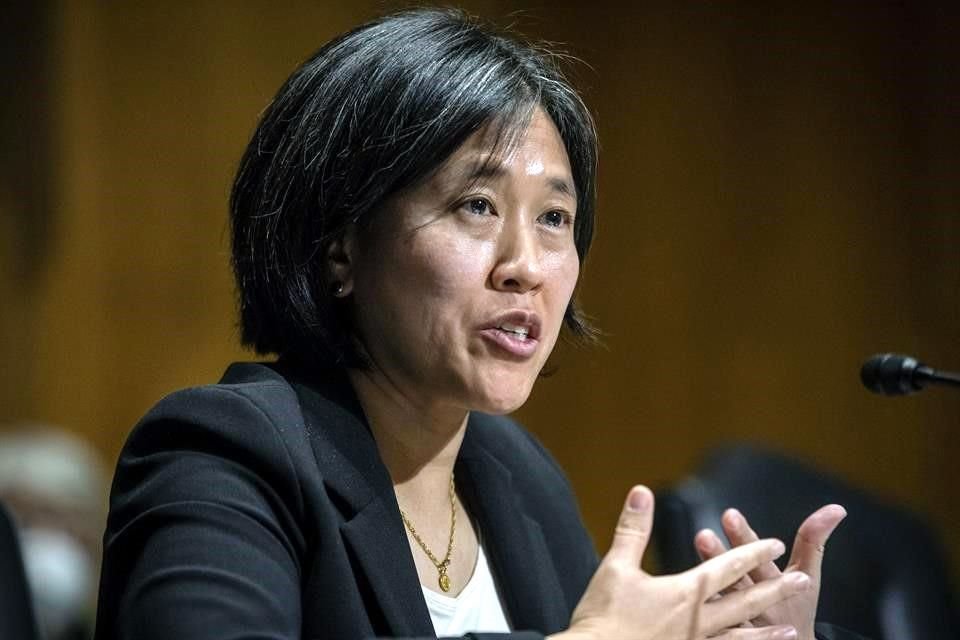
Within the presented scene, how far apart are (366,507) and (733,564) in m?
0.47

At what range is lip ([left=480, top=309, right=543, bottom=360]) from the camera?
1.71 metres

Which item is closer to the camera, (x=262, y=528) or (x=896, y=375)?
(x=262, y=528)

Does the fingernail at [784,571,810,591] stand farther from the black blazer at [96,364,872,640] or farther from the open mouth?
the open mouth

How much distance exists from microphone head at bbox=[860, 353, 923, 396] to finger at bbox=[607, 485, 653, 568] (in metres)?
0.45

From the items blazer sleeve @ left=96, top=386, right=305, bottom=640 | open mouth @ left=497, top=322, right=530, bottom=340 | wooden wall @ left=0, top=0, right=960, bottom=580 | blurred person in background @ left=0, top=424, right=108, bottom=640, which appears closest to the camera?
blazer sleeve @ left=96, top=386, right=305, bottom=640

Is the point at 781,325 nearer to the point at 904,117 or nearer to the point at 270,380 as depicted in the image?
the point at 904,117

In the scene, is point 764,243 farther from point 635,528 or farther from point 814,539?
point 635,528

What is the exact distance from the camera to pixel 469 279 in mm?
1690

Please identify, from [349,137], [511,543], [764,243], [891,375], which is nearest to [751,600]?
[891,375]

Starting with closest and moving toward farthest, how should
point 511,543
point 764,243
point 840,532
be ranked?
point 511,543, point 840,532, point 764,243

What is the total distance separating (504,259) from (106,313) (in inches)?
104

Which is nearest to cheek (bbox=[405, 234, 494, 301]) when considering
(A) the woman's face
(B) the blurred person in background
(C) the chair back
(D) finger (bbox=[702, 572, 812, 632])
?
(A) the woman's face

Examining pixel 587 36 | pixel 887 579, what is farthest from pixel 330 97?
pixel 587 36

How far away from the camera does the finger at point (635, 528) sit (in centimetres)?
146
